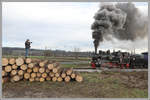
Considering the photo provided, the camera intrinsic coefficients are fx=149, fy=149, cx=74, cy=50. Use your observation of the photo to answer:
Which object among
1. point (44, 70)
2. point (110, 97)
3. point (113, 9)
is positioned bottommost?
point (110, 97)

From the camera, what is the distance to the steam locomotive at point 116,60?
14199 millimetres

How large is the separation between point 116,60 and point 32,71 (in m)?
9.75

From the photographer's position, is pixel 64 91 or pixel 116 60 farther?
pixel 116 60

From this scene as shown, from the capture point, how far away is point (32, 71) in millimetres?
7984

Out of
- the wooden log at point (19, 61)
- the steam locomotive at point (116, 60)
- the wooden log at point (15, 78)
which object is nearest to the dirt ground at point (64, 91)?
the wooden log at point (15, 78)

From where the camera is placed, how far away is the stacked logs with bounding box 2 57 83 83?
25.3 feet

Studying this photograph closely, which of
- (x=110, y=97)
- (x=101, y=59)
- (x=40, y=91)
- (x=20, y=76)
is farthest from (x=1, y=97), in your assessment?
(x=101, y=59)

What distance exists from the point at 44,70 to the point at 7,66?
6.15 feet

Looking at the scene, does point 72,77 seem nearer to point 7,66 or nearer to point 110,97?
point 110,97

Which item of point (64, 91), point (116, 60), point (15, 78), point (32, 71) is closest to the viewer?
point (64, 91)

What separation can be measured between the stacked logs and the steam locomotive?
20.8 feet

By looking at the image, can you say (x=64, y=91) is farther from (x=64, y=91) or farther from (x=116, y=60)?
(x=116, y=60)

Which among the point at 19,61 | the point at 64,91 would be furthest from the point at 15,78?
the point at 64,91

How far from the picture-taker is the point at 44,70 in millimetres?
7941
